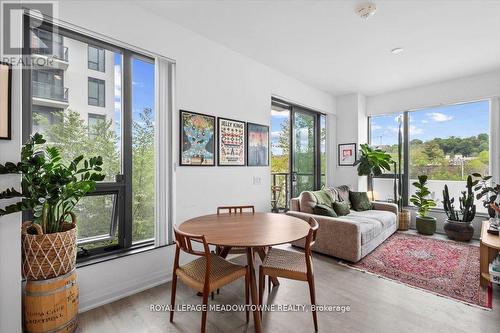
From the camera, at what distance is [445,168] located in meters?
4.66

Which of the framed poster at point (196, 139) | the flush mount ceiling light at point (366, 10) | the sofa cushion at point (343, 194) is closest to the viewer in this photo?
the flush mount ceiling light at point (366, 10)

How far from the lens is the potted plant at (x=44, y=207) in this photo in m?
1.57

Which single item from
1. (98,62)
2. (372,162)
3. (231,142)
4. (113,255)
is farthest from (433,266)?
(98,62)

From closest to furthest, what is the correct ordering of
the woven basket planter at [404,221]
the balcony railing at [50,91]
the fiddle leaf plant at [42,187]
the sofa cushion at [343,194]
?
the fiddle leaf plant at [42,187] < the balcony railing at [50,91] < the sofa cushion at [343,194] < the woven basket planter at [404,221]

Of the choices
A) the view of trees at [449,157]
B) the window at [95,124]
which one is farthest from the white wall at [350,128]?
the window at [95,124]

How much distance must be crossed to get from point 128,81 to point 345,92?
4392mm

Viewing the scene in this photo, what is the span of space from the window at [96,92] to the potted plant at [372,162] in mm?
4503

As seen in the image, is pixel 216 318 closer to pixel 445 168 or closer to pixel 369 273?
pixel 369 273

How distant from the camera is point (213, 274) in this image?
1764 millimetres

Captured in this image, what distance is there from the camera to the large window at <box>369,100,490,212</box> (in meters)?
4.32

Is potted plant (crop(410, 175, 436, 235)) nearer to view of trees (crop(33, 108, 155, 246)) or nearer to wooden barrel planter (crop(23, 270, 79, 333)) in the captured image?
view of trees (crop(33, 108, 155, 246))

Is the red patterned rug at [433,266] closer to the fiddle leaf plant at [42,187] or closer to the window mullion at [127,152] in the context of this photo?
the window mullion at [127,152]

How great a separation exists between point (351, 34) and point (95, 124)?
A: 3.00 m

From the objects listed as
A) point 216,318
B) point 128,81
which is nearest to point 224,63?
point 128,81
